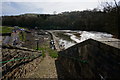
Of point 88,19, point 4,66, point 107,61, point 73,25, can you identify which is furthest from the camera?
point 73,25

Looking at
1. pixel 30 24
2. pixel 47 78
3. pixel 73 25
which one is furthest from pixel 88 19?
pixel 47 78

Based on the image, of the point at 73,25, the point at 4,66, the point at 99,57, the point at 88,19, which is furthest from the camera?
the point at 73,25

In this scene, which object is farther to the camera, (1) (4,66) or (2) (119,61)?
(1) (4,66)

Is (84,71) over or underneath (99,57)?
underneath

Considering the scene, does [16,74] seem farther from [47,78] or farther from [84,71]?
[84,71]

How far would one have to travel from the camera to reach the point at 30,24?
48969 millimetres

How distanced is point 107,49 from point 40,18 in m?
51.1

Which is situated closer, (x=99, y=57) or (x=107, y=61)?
(x=107, y=61)

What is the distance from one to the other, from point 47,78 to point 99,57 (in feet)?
11.2

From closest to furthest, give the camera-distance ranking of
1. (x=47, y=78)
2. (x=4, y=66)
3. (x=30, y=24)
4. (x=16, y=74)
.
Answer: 1. (x=4, y=66)
2. (x=16, y=74)
3. (x=47, y=78)
4. (x=30, y=24)

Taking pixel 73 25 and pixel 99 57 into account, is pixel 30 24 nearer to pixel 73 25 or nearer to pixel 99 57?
pixel 73 25

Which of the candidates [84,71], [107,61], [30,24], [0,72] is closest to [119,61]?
[107,61]

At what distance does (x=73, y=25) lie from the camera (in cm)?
4488

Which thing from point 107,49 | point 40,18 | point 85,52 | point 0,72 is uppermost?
point 40,18
